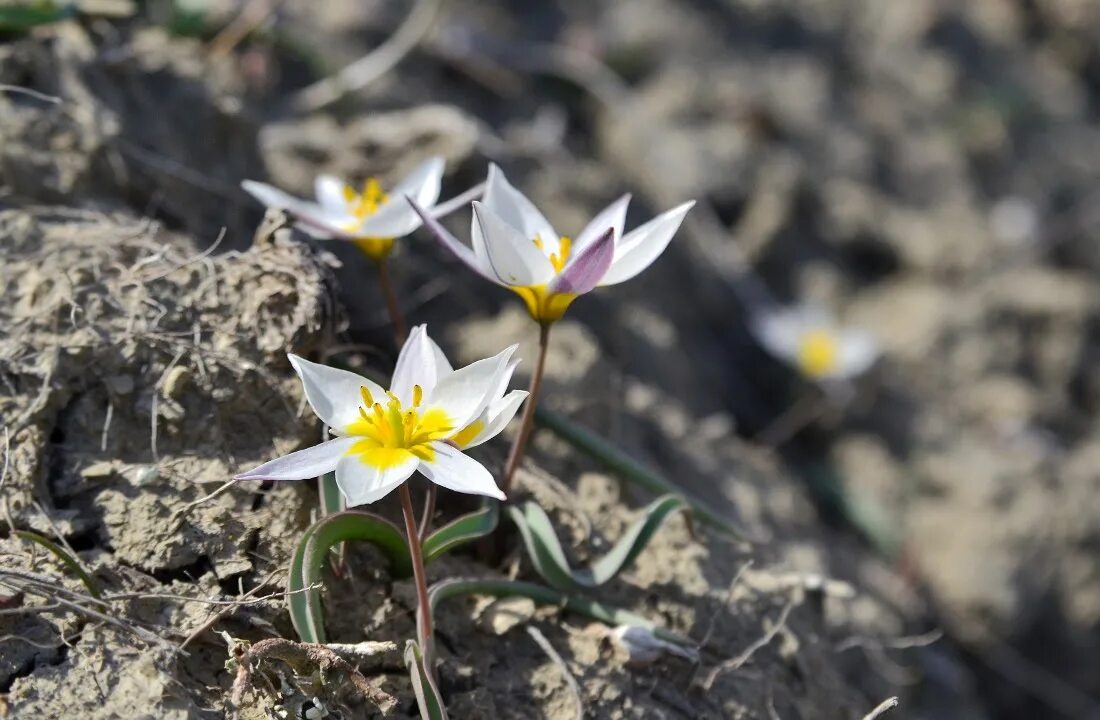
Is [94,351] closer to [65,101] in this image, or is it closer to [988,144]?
[65,101]

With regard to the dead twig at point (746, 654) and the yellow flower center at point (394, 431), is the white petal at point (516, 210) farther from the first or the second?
the dead twig at point (746, 654)

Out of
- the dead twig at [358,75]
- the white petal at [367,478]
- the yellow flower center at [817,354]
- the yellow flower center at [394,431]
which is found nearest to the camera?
the white petal at [367,478]

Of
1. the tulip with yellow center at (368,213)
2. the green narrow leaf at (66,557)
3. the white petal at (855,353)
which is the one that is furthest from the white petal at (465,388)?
the white petal at (855,353)

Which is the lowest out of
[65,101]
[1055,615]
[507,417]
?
[1055,615]

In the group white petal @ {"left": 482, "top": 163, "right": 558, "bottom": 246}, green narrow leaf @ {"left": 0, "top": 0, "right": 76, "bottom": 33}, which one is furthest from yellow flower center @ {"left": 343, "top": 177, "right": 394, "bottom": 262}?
green narrow leaf @ {"left": 0, "top": 0, "right": 76, "bottom": 33}

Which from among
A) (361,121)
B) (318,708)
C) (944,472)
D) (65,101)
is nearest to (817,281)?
(944,472)

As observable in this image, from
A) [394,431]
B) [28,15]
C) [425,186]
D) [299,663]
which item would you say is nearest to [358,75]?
[28,15]

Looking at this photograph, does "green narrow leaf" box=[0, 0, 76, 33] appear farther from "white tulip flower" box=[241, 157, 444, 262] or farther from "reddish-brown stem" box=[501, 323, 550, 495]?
"reddish-brown stem" box=[501, 323, 550, 495]
